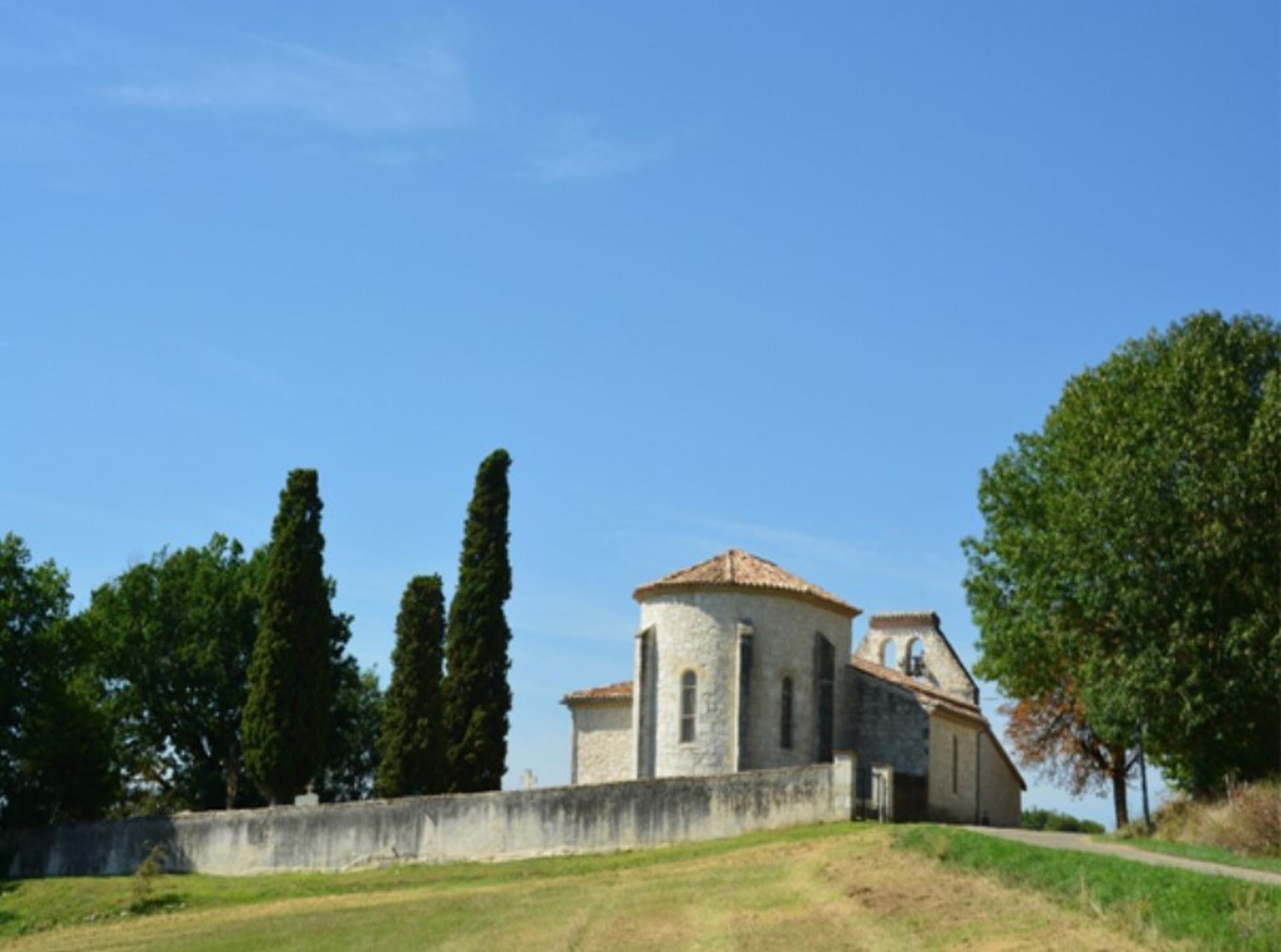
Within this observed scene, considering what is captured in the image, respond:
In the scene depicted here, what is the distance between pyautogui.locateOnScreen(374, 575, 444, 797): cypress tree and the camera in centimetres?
4850

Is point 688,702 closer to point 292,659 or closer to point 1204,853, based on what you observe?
point 292,659

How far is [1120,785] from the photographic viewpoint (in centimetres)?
5131

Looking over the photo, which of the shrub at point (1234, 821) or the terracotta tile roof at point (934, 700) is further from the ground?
the terracotta tile roof at point (934, 700)

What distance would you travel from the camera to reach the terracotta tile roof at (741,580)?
147 ft

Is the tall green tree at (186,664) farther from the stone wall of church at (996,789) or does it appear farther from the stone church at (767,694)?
the stone wall of church at (996,789)

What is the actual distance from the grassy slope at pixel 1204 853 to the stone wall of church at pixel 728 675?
31.9ft

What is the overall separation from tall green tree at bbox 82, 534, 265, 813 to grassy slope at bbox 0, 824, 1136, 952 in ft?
54.0

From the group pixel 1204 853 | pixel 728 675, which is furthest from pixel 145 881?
pixel 1204 853

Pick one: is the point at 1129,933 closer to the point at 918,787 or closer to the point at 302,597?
the point at 918,787

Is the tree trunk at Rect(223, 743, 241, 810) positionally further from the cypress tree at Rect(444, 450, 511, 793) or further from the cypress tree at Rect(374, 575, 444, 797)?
the cypress tree at Rect(444, 450, 511, 793)

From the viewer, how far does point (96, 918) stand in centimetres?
4075

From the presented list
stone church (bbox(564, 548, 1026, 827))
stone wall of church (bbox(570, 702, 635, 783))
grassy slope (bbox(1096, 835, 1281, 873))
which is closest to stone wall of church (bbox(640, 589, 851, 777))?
stone church (bbox(564, 548, 1026, 827))

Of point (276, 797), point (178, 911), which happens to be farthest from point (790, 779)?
point (276, 797)

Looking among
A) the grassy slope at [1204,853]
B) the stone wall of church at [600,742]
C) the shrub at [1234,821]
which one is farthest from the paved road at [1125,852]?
the stone wall of church at [600,742]
